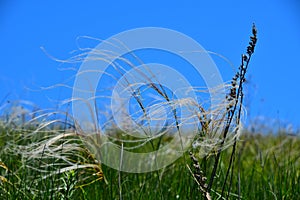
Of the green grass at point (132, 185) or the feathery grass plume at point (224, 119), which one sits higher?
the feathery grass plume at point (224, 119)

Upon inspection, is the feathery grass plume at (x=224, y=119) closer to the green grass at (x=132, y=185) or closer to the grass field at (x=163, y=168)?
the grass field at (x=163, y=168)

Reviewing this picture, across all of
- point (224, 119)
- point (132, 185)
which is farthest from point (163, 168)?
point (224, 119)

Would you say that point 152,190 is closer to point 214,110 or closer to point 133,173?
point 133,173

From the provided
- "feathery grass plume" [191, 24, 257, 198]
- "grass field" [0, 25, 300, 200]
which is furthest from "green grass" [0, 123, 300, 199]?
"feathery grass plume" [191, 24, 257, 198]

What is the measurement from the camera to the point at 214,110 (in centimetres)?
154

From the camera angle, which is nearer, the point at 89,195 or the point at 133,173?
the point at 89,195

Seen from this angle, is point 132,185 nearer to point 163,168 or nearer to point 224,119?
point 163,168

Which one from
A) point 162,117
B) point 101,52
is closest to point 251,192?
point 162,117

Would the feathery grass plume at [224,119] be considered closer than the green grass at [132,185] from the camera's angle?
Yes

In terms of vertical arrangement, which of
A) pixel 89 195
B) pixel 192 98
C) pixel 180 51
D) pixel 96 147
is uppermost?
pixel 180 51

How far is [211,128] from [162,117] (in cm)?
20

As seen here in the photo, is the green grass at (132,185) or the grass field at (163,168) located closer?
the grass field at (163,168)

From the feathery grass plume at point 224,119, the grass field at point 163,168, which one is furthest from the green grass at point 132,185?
the feathery grass plume at point 224,119

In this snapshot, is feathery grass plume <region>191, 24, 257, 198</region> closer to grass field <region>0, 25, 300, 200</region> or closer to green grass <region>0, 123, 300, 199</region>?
grass field <region>0, 25, 300, 200</region>
